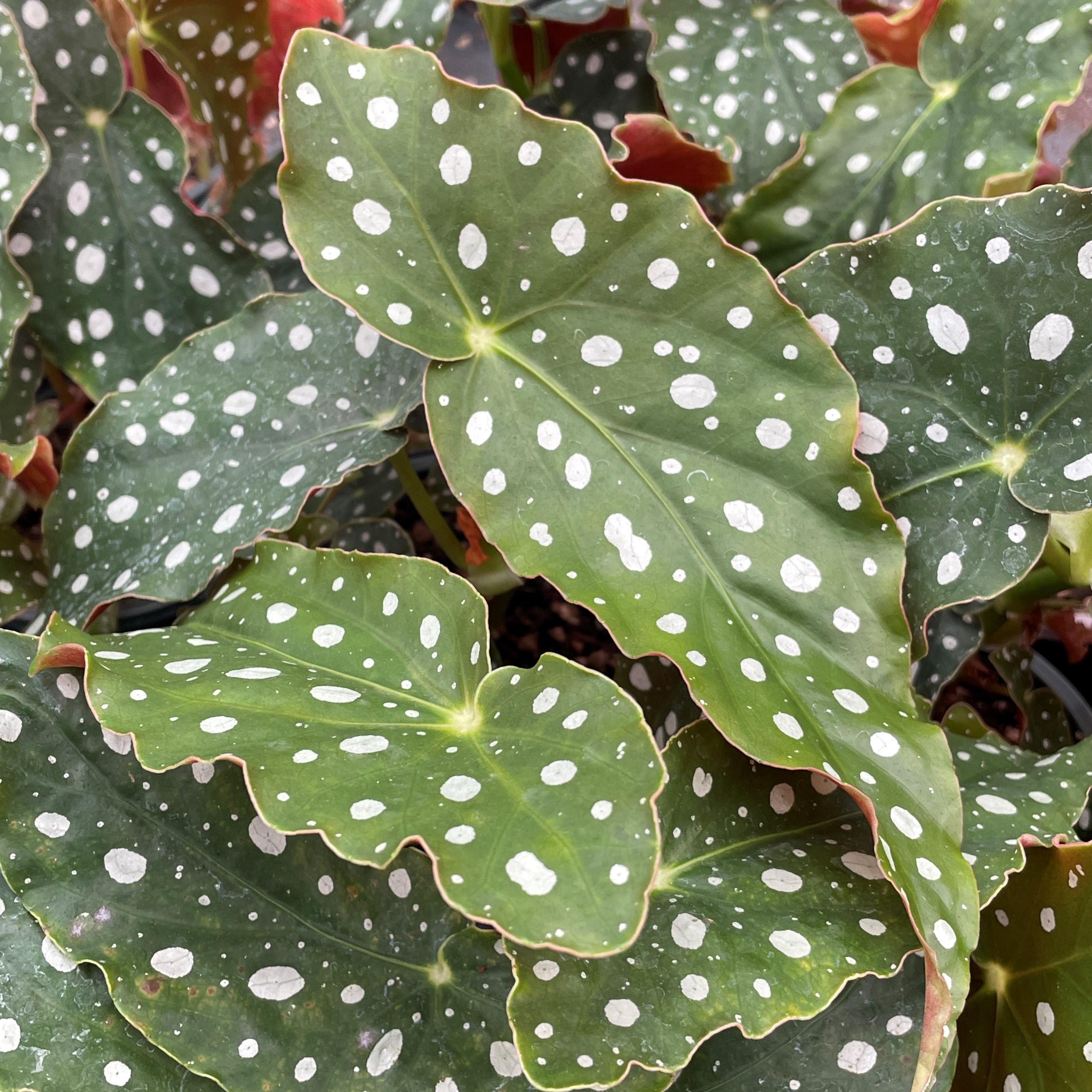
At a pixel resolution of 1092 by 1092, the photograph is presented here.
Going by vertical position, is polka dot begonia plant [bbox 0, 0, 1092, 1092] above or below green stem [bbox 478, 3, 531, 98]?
below

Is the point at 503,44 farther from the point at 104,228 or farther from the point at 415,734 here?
the point at 415,734

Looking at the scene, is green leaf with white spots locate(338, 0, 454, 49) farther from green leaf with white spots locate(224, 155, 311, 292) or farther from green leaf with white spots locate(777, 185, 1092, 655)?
green leaf with white spots locate(777, 185, 1092, 655)

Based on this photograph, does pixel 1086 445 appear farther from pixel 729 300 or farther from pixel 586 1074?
pixel 586 1074

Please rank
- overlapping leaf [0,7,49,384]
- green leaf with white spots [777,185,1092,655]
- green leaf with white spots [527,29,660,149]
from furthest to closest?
green leaf with white spots [527,29,660,149] → overlapping leaf [0,7,49,384] → green leaf with white spots [777,185,1092,655]

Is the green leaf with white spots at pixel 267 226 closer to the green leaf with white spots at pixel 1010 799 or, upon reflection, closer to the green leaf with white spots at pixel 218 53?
the green leaf with white spots at pixel 218 53

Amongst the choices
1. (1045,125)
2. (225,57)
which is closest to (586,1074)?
(1045,125)

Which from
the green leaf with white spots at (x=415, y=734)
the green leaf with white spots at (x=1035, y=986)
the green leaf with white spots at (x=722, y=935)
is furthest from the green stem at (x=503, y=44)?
the green leaf with white spots at (x=1035, y=986)

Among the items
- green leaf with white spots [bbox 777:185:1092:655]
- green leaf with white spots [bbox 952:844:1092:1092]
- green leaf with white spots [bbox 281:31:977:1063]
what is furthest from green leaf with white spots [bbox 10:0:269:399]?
green leaf with white spots [bbox 952:844:1092:1092]

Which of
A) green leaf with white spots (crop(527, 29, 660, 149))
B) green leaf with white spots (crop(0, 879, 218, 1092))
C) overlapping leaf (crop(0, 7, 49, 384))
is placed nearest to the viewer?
green leaf with white spots (crop(0, 879, 218, 1092))
